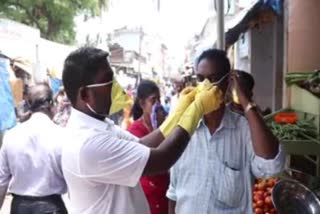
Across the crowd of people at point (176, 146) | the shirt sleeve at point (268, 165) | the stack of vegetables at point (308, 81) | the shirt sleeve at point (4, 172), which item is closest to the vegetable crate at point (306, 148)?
the stack of vegetables at point (308, 81)

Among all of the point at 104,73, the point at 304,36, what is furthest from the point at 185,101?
the point at 304,36

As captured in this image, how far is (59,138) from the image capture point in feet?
11.9

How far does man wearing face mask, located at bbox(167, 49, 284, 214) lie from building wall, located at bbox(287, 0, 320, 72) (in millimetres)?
2462

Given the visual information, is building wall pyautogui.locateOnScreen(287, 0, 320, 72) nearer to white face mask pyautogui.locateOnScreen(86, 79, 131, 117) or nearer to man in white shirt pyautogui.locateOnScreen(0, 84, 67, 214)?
man in white shirt pyautogui.locateOnScreen(0, 84, 67, 214)

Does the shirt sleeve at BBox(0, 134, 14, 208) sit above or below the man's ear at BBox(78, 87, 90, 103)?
below

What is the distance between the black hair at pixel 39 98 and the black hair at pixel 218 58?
1.59 m

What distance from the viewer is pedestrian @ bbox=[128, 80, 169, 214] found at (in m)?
3.64

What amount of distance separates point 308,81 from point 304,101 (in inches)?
9.4

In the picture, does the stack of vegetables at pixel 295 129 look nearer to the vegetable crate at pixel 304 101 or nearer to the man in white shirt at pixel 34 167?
the vegetable crate at pixel 304 101

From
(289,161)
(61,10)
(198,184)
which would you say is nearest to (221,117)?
(198,184)

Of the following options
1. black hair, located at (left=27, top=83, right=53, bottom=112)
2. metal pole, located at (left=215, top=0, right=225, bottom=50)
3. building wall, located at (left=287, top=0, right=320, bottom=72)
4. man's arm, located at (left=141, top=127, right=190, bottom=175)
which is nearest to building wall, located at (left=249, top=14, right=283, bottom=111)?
building wall, located at (left=287, top=0, right=320, bottom=72)

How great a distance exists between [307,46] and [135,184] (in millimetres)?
3206

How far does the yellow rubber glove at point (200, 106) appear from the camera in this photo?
2.05 metres

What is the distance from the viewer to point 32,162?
139 inches
